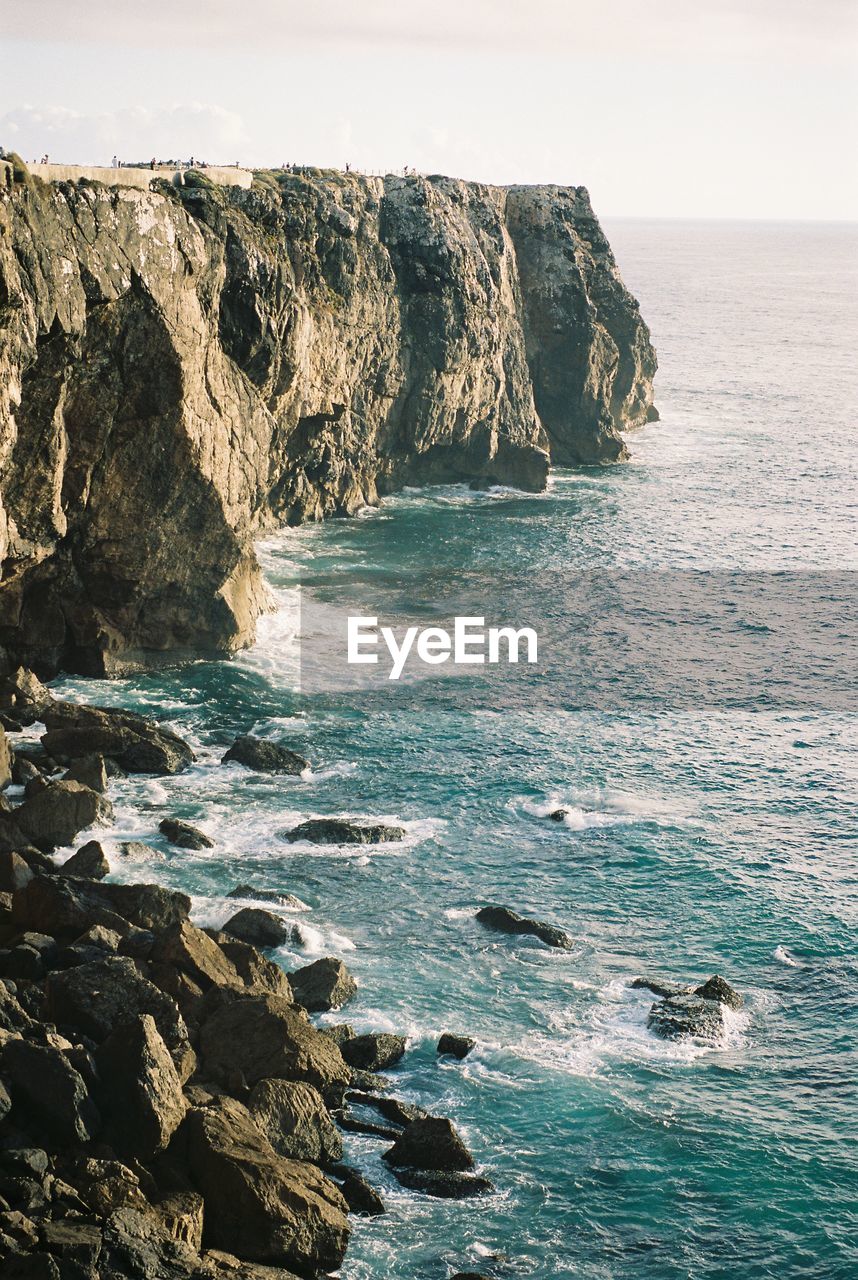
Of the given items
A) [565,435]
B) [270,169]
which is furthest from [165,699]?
[565,435]

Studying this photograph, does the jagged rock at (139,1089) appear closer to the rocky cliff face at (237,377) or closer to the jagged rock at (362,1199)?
the jagged rock at (362,1199)

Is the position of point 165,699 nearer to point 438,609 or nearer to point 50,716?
point 50,716

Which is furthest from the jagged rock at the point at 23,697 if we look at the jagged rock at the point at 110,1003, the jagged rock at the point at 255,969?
the jagged rock at the point at 110,1003

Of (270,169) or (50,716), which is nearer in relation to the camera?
(50,716)

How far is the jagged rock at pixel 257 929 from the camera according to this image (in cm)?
5569

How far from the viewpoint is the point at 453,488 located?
5522 inches

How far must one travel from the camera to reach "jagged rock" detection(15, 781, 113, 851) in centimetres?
6175

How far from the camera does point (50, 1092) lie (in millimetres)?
39000

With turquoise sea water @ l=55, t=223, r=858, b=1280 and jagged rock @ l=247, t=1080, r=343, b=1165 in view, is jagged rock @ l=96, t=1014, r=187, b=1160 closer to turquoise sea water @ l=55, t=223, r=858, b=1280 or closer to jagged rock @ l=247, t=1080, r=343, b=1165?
jagged rock @ l=247, t=1080, r=343, b=1165

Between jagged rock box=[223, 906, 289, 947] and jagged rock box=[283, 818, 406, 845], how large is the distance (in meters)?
9.24

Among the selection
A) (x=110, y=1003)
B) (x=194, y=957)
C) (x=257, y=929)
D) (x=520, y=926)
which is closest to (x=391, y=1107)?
(x=194, y=957)

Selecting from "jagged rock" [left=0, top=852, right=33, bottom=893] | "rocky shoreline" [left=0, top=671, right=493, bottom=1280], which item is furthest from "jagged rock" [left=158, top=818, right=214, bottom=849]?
"jagged rock" [left=0, top=852, right=33, bottom=893]

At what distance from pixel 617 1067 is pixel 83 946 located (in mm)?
18140

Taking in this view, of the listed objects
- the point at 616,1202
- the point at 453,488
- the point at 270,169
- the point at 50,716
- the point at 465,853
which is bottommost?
the point at 616,1202
